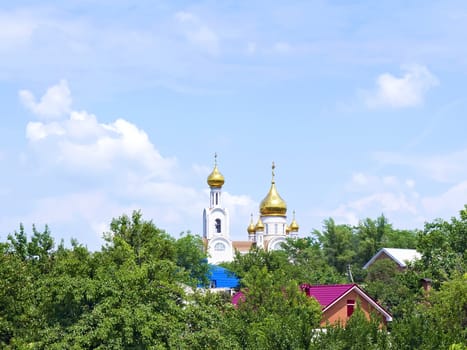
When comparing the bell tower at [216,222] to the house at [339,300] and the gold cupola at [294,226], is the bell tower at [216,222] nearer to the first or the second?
the gold cupola at [294,226]

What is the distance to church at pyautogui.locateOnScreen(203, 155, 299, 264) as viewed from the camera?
120562 mm

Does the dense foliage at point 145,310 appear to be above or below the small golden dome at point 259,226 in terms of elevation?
below

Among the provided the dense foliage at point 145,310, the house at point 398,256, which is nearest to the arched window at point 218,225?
the house at point 398,256

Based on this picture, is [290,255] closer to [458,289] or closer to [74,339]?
[458,289]

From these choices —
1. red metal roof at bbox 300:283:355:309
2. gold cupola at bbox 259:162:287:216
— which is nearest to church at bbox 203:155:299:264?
gold cupola at bbox 259:162:287:216

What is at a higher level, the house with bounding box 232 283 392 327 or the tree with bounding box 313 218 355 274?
the tree with bounding box 313 218 355 274

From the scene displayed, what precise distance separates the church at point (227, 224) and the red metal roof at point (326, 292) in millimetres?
68633

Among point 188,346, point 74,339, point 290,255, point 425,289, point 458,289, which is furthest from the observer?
point 290,255

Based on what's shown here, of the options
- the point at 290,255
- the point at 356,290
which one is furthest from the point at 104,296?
the point at 290,255

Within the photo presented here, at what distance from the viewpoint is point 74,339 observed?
82.9 feet

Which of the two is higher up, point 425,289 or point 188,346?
point 425,289

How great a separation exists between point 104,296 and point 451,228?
95.6ft

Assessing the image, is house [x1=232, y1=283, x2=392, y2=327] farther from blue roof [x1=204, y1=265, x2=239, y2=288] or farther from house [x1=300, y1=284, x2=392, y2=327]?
blue roof [x1=204, y1=265, x2=239, y2=288]

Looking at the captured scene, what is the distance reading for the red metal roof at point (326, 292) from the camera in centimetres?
4712
